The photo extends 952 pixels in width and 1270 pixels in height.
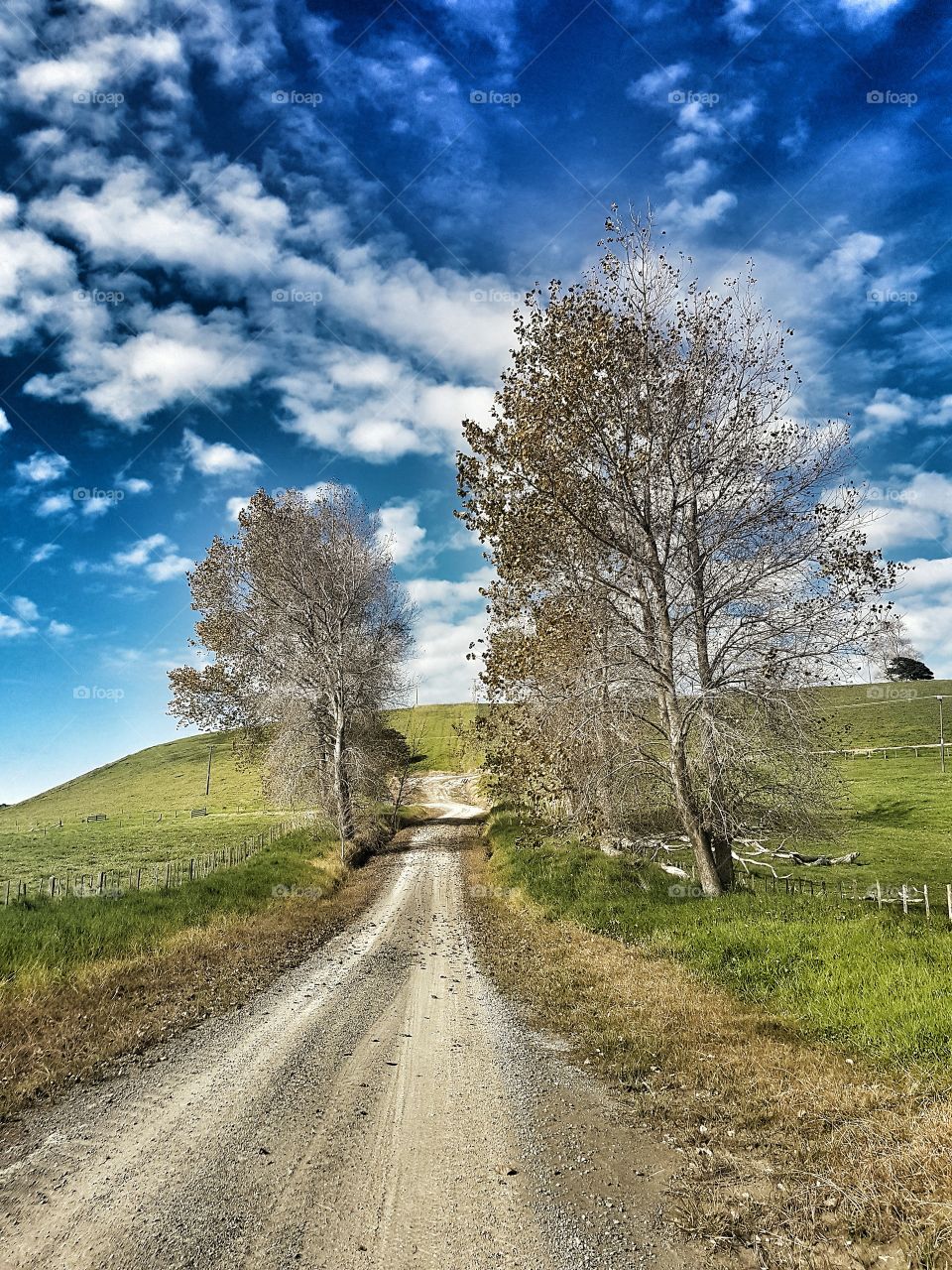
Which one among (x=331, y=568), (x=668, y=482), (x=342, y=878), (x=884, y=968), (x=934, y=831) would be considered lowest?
(x=934, y=831)

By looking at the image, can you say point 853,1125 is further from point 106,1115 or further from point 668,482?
point 668,482

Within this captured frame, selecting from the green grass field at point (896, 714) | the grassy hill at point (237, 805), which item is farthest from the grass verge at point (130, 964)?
the green grass field at point (896, 714)

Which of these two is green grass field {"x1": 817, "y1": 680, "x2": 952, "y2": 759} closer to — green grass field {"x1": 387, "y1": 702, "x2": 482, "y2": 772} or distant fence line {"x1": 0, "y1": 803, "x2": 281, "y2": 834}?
green grass field {"x1": 387, "y1": 702, "x2": 482, "y2": 772}

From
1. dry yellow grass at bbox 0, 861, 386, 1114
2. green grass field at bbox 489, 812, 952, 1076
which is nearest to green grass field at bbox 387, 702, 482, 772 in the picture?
green grass field at bbox 489, 812, 952, 1076

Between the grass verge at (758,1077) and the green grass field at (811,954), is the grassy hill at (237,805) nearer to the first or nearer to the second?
the green grass field at (811,954)

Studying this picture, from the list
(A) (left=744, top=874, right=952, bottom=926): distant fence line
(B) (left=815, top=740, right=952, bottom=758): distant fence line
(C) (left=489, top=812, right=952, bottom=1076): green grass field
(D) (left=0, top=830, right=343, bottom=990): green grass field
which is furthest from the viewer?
(B) (left=815, top=740, right=952, bottom=758): distant fence line

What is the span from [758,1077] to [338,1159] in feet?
14.6

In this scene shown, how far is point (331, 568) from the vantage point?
29.0 meters

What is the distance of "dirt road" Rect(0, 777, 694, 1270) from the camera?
4512 mm

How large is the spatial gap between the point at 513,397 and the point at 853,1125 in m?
13.7

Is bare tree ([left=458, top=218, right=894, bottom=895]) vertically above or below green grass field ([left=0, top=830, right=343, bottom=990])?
above

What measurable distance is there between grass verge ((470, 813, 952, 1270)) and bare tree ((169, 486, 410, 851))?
16.8 meters

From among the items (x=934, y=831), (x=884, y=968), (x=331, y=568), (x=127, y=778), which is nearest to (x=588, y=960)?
(x=884, y=968)

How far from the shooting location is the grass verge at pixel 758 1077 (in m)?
4.59
